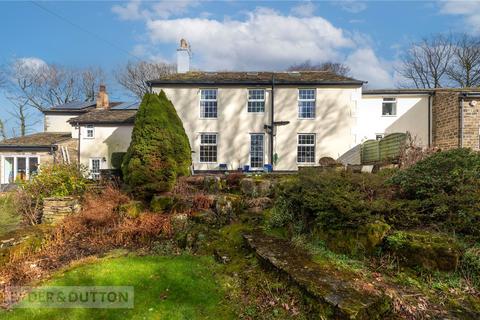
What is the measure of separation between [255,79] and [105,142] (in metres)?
12.4

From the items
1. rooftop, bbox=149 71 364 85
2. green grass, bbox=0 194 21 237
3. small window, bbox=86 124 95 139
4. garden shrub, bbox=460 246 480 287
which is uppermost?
rooftop, bbox=149 71 364 85

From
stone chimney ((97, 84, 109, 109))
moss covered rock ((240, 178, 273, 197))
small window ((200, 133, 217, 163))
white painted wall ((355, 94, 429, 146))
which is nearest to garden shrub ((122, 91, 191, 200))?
moss covered rock ((240, 178, 273, 197))

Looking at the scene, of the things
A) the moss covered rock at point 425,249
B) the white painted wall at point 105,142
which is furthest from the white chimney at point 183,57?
the moss covered rock at point 425,249

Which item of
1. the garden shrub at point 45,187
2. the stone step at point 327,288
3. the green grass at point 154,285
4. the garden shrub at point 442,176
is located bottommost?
the green grass at point 154,285

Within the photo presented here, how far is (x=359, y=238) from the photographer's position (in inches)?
189

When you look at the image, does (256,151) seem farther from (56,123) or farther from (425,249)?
(56,123)

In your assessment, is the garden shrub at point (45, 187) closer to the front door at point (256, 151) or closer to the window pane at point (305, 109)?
the front door at point (256, 151)

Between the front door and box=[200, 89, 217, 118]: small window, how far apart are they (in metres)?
2.96

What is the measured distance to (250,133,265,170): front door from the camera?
1888cm

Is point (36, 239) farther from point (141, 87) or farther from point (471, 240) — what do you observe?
point (141, 87)

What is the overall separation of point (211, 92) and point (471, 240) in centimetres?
1656

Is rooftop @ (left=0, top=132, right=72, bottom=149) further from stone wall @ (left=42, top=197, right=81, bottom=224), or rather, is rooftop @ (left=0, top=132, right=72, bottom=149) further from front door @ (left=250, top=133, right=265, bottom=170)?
stone wall @ (left=42, top=197, right=81, bottom=224)

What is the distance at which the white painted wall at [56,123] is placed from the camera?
28.6m

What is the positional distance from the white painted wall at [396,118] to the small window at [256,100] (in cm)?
610
